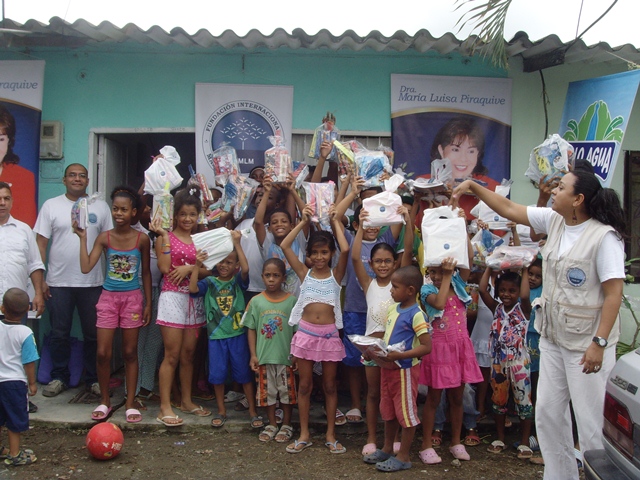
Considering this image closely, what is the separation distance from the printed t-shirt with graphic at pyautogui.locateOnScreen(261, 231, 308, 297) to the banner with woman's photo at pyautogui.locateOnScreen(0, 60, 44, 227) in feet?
7.93

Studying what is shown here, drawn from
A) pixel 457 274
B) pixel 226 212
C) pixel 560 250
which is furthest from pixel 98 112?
pixel 560 250

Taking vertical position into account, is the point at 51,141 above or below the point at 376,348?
above

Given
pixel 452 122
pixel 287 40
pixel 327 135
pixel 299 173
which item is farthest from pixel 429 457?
pixel 287 40

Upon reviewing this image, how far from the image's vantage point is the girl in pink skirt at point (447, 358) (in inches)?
183

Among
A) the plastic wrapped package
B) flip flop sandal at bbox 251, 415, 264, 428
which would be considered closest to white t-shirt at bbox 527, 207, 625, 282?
the plastic wrapped package

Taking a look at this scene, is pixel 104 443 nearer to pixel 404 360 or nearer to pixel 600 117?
pixel 404 360

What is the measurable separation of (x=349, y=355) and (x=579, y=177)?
2.36 metres

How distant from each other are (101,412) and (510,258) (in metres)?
3.47

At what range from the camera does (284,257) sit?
216 inches

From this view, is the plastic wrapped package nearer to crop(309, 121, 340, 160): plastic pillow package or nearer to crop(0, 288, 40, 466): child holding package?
crop(309, 121, 340, 160): plastic pillow package

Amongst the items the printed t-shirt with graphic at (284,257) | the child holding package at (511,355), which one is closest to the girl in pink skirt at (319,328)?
the printed t-shirt with graphic at (284,257)

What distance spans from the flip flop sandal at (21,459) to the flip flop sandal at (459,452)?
9.83 ft

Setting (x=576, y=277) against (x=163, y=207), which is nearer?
(x=576, y=277)

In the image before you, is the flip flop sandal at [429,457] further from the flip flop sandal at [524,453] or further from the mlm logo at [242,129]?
the mlm logo at [242,129]
